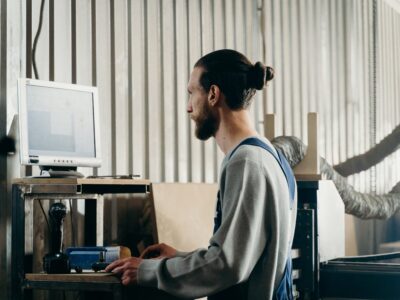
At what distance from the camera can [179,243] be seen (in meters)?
3.89

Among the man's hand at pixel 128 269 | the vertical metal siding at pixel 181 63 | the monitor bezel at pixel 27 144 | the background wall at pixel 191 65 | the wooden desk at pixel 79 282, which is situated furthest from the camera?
the vertical metal siding at pixel 181 63

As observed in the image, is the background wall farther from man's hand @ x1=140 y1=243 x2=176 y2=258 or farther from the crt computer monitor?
man's hand @ x1=140 y1=243 x2=176 y2=258

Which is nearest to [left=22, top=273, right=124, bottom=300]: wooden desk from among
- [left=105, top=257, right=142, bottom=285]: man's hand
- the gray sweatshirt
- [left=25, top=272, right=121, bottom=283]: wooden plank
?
[left=25, top=272, right=121, bottom=283]: wooden plank

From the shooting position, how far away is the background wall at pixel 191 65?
3.66m

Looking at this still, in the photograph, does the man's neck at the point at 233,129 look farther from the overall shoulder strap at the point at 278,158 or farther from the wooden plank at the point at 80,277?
the wooden plank at the point at 80,277

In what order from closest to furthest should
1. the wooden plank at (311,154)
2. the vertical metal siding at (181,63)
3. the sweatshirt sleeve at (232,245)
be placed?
the sweatshirt sleeve at (232,245)
the vertical metal siding at (181,63)
the wooden plank at (311,154)

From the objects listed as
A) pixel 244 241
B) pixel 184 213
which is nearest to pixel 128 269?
pixel 244 241

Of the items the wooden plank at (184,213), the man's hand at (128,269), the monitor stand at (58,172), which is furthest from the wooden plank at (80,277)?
the wooden plank at (184,213)

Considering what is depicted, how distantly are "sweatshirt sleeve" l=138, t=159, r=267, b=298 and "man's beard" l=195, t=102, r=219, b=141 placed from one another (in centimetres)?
27

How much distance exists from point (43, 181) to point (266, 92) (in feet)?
8.77

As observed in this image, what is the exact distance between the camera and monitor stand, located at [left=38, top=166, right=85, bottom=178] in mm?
3010

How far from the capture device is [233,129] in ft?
7.78

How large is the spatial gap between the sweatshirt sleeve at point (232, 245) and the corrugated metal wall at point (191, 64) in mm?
1486

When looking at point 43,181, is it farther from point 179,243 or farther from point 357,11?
point 357,11
